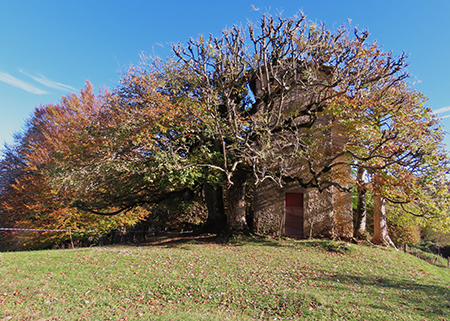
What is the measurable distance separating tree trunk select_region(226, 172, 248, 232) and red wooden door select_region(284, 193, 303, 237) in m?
2.50

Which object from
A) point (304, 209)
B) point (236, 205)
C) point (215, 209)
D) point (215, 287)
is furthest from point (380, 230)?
point (215, 287)

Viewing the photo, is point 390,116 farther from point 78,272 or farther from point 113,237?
point 113,237

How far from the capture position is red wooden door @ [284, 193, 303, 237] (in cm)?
1352

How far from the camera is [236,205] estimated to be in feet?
42.3

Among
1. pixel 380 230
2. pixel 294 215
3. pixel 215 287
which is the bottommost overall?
pixel 215 287

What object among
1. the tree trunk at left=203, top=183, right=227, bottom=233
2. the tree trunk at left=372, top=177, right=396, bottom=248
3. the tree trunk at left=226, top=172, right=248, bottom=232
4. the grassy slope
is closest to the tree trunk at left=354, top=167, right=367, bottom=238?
the tree trunk at left=372, top=177, right=396, bottom=248

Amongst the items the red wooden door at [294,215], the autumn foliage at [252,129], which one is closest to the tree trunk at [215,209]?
the autumn foliage at [252,129]

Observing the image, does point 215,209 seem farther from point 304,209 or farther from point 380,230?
point 380,230

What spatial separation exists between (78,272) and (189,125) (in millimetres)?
6177

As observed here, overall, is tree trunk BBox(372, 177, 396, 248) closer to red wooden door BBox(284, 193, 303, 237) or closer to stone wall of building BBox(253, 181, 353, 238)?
stone wall of building BBox(253, 181, 353, 238)

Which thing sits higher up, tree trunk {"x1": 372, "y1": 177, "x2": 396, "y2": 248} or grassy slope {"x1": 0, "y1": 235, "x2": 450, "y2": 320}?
tree trunk {"x1": 372, "y1": 177, "x2": 396, "y2": 248}

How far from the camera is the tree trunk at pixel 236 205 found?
12727mm

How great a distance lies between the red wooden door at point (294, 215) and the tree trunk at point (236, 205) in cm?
250

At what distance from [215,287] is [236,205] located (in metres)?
6.67
